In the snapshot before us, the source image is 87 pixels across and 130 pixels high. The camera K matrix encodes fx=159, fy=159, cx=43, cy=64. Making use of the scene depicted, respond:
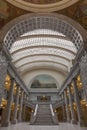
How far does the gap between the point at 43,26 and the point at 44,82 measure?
21.5m

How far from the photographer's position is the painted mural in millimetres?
35969

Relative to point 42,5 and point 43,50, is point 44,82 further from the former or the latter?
point 42,5

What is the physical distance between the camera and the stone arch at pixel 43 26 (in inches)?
539

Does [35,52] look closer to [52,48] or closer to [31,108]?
[52,48]

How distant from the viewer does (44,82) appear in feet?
119

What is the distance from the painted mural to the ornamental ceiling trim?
23.6 meters

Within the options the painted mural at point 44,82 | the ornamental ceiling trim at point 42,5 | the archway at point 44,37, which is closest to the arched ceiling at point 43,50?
the archway at point 44,37

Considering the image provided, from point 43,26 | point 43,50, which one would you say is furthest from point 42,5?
point 43,50

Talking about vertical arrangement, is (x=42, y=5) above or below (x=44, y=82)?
above

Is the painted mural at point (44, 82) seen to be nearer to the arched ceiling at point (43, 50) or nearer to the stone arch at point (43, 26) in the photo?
the arched ceiling at point (43, 50)

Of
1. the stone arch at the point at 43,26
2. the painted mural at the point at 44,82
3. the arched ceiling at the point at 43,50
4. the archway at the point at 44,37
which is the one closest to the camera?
the stone arch at the point at 43,26

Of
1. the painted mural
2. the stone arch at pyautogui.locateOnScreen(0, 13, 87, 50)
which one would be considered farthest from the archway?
the painted mural

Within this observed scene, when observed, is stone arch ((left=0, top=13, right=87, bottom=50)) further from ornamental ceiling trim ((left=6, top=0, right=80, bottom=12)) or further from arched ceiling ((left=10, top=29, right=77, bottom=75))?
arched ceiling ((left=10, top=29, right=77, bottom=75))

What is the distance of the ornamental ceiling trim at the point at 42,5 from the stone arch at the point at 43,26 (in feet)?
1.48
